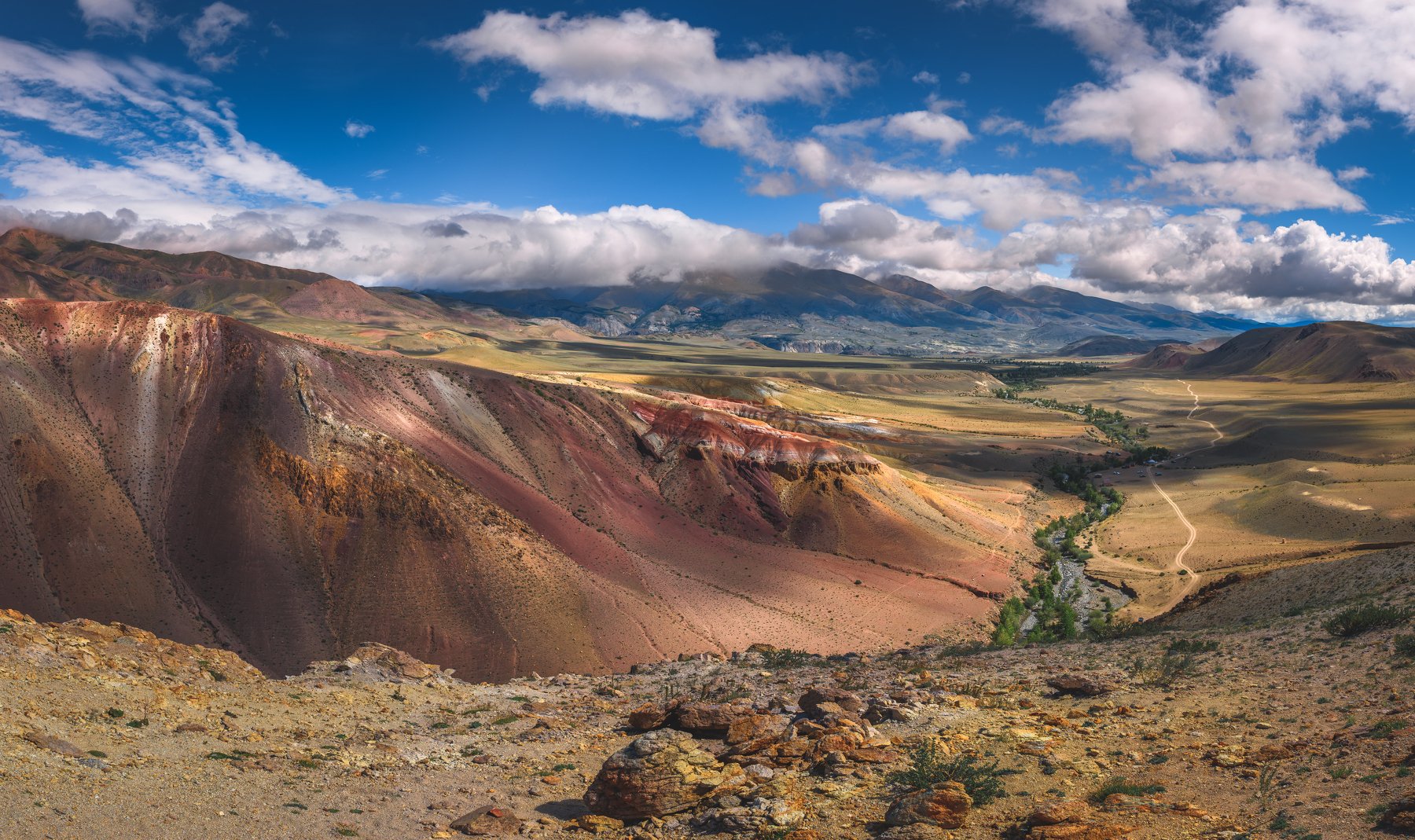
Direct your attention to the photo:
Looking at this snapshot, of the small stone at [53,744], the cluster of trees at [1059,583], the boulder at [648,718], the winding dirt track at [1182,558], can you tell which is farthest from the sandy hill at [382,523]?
the small stone at [53,744]

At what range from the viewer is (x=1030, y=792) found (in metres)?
15.5

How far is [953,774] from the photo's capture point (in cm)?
1602

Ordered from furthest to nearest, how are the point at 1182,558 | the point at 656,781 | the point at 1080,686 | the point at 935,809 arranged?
1. the point at 1182,558
2. the point at 1080,686
3. the point at 656,781
4. the point at 935,809

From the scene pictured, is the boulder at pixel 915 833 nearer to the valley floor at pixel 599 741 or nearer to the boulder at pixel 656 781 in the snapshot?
the valley floor at pixel 599 741

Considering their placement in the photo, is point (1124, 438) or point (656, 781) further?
point (1124, 438)

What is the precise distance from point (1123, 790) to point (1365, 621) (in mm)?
15964

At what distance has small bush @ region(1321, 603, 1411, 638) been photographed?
945 inches

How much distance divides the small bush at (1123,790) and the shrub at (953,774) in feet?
5.74

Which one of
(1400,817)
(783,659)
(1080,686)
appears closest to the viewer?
(1400,817)

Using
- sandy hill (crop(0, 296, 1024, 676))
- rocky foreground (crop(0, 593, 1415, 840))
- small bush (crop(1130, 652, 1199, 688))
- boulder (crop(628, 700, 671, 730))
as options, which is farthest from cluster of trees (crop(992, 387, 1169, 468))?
boulder (crop(628, 700, 671, 730))

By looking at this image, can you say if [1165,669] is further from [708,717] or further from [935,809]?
[708,717]

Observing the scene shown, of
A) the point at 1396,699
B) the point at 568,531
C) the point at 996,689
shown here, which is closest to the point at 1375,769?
the point at 1396,699

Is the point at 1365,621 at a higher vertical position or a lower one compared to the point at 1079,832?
higher

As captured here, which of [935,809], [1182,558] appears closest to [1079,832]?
[935,809]
